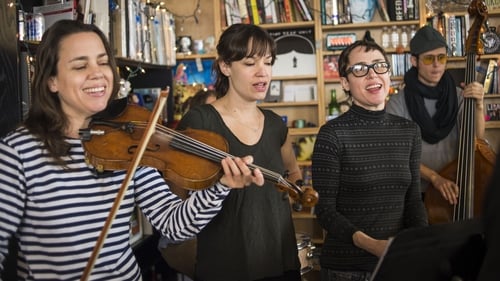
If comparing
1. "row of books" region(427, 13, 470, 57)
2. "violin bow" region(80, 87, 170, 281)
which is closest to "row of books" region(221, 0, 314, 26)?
"row of books" region(427, 13, 470, 57)

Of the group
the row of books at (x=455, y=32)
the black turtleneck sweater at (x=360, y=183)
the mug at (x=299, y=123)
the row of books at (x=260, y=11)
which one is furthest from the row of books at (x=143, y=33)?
the row of books at (x=455, y=32)

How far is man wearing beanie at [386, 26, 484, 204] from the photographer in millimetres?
2402

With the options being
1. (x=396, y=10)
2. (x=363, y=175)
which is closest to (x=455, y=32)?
(x=396, y=10)

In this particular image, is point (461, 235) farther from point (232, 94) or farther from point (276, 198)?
point (232, 94)

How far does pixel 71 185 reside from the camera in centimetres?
121

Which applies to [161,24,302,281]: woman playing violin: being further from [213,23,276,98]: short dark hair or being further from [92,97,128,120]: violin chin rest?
[92,97,128,120]: violin chin rest

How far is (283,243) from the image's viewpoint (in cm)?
164

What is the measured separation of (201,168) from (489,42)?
10.6 feet

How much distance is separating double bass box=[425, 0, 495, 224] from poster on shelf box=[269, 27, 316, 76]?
1982mm

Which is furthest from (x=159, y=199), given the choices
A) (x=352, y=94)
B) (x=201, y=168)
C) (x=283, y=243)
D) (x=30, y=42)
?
(x=30, y=42)

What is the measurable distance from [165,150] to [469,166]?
129 cm

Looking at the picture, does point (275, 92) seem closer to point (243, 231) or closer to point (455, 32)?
point (455, 32)

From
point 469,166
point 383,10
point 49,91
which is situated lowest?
point 469,166

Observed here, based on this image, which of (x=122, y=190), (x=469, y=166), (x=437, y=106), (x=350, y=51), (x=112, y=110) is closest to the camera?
(x=122, y=190)
